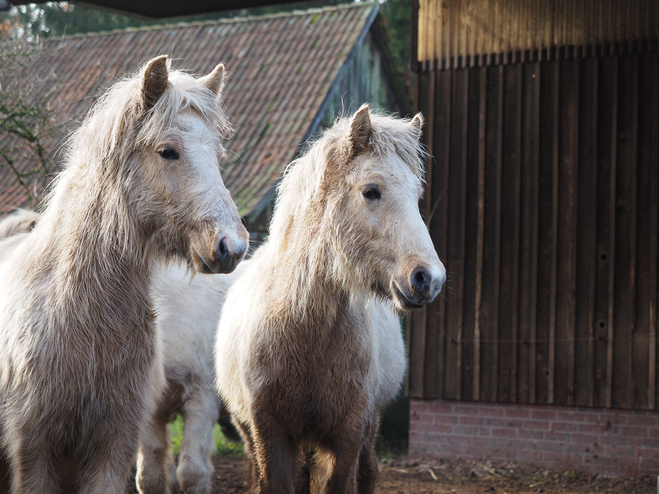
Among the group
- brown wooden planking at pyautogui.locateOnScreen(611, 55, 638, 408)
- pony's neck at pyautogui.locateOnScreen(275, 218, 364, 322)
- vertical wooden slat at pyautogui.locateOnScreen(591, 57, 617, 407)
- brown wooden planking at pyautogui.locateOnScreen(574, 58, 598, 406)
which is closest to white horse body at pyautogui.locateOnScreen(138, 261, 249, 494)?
pony's neck at pyautogui.locateOnScreen(275, 218, 364, 322)

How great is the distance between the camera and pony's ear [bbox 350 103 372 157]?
12.3 ft

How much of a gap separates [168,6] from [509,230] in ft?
14.8

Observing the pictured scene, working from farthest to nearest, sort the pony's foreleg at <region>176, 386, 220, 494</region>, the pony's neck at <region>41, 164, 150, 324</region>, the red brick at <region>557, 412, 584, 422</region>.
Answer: the red brick at <region>557, 412, 584, 422</region>, the pony's foreleg at <region>176, 386, 220, 494</region>, the pony's neck at <region>41, 164, 150, 324</region>

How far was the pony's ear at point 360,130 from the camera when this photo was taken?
374 cm

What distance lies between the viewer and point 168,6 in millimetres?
7617

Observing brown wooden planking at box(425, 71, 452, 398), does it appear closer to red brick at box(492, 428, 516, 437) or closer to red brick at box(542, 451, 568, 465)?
red brick at box(492, 428, 516, 437)

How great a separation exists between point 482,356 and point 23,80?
252 inches

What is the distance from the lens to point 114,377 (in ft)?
10.4

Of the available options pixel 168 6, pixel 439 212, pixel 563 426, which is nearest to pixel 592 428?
pixel 563 426

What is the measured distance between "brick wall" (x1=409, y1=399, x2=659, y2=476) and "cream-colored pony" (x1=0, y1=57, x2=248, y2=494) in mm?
5183

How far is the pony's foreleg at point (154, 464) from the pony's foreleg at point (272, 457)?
5.11 ft

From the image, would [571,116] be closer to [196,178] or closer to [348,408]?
[348,408]

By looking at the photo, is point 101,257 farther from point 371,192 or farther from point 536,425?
point 536,425

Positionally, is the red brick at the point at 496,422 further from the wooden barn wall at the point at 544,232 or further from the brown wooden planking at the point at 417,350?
the brown wooden planking at the point at 417,350
